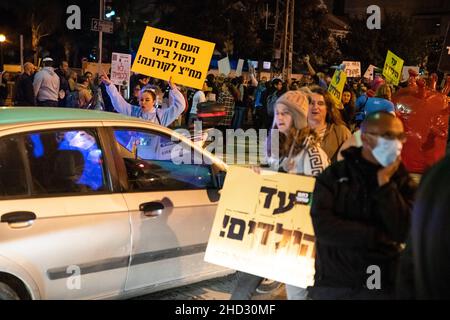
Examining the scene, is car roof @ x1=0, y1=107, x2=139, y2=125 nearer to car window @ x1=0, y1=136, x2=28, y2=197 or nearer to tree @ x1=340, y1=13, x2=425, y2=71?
car window @ x1=0, y1=136, x2=28, y2=197

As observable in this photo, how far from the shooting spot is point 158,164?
5117 mm

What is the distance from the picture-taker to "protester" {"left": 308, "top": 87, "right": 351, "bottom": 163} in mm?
4613

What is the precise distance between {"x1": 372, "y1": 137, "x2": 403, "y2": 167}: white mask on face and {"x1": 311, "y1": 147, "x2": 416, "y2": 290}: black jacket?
0.05 m

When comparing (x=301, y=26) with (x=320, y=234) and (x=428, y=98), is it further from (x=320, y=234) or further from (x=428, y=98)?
(x=320, y=234)

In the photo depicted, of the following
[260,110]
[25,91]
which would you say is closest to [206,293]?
[25,91]

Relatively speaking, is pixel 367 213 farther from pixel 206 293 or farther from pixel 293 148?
pixel 206 293

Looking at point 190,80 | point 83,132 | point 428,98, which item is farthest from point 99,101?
point 83,132


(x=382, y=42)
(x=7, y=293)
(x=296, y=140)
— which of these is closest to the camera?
(x=7, y=293)

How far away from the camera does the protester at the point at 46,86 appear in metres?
11.8

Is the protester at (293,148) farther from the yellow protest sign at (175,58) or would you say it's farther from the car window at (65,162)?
the yellow protest sign at (175,58)

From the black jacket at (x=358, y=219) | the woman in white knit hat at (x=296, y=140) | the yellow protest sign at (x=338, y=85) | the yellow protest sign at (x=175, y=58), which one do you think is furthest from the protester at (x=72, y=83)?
the black jacket at (x=358, y=219)

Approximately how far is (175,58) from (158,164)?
99.5 inches
